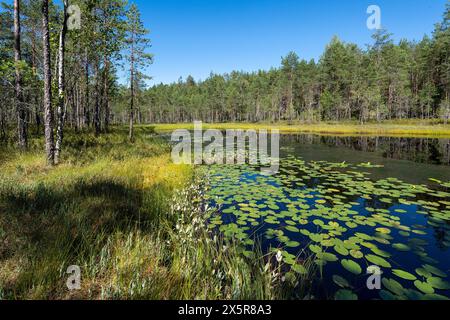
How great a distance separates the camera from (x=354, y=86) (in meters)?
56.1

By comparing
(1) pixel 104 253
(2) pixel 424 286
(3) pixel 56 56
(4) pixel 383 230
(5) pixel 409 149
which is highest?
(3) pixel 56 56

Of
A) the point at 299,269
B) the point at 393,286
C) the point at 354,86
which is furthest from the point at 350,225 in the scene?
the point at 354,86

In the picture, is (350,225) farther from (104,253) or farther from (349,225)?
(104,253)

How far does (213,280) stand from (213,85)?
312 feet

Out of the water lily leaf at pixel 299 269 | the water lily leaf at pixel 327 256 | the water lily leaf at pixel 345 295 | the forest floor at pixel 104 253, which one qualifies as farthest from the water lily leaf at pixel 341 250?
the forest floor at pixel 104 253

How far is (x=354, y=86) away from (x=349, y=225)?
202 ft

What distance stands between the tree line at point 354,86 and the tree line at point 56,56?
18721 mm

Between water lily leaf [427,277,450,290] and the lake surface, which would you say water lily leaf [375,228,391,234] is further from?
water lily leaf [427,277,450,290]

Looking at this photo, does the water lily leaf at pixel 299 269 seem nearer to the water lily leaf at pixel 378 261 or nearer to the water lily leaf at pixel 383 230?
the water lily leaf at pixel 378 261

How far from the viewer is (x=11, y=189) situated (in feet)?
17.5

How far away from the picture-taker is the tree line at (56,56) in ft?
29.7
